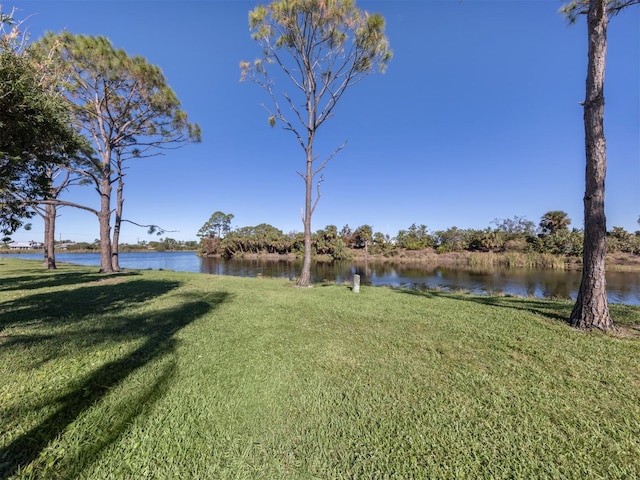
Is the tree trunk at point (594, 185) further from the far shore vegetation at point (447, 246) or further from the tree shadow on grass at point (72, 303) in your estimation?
the far shore vegetation at point (447, 246)

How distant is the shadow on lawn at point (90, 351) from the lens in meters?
1.83

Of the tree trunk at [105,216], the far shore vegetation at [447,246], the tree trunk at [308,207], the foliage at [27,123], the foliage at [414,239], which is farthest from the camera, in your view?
the foliage at [414,239]

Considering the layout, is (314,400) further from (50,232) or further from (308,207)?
(50,232)

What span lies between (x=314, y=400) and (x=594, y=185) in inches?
233

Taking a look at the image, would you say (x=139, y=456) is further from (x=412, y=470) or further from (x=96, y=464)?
(x=412, y=470)

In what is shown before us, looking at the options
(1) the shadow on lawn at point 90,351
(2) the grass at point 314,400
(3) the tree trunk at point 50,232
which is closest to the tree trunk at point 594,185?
(2) the grass at point 314,400

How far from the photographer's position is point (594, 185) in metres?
4.60

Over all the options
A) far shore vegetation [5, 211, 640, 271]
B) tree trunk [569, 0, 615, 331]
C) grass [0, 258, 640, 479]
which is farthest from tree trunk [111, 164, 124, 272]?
far shore vegetation [5, 211, 640, 271]

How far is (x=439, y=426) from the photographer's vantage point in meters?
2.14

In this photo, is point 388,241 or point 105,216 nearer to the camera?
point 105,216

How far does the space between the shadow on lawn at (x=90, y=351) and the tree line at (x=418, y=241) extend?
1572 inches

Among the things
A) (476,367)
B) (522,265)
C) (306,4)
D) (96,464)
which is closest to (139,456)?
(96,464)

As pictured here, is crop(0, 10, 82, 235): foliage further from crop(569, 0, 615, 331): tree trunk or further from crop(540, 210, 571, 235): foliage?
crop(540, 210, 571, 235): foliage

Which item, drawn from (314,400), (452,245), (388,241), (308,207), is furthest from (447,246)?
(314,400)
